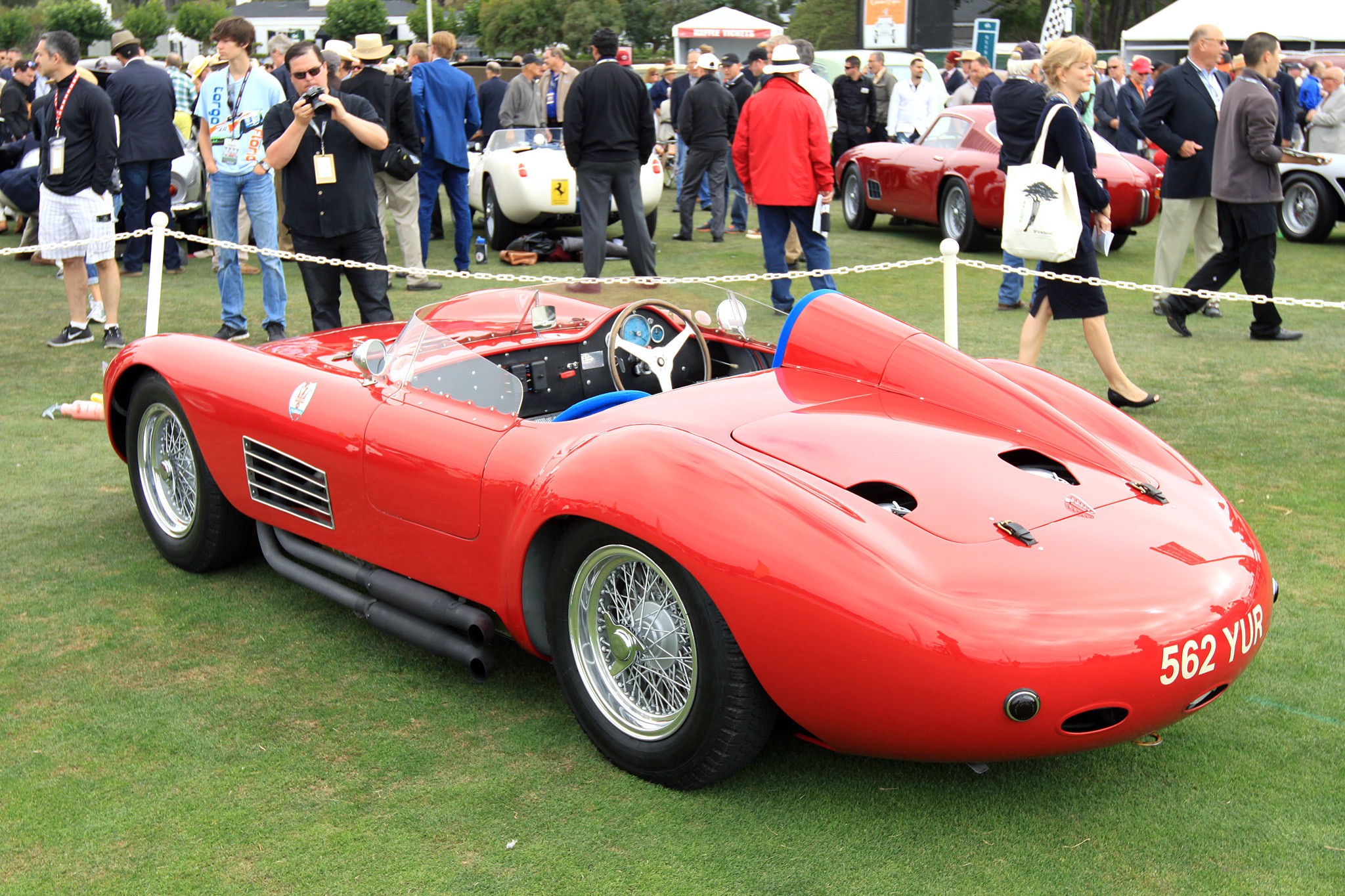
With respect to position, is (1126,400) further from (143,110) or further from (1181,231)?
(143,110)

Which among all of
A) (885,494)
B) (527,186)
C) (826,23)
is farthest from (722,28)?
(885,494)

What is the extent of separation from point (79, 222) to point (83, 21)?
2935 inches

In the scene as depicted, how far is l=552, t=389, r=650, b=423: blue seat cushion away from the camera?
3.49 meters

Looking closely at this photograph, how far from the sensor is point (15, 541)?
191 inches

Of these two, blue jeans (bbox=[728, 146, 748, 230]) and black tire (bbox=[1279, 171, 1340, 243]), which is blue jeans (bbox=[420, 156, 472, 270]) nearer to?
blue jeans (bbox=[728, 146, 748, 230])

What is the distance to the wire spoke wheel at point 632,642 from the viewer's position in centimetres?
297

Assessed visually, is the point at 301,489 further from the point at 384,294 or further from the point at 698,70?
the point at 698,70

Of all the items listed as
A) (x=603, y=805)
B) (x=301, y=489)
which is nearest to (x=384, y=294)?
(x=301, y=489)

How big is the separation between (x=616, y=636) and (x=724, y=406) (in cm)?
71

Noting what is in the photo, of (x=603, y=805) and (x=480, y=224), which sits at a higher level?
(x=480, y=224)

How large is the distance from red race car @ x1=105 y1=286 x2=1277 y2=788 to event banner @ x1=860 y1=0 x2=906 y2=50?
2334 cm

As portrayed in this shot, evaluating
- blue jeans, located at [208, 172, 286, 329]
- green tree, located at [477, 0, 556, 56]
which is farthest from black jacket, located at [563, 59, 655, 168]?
green tree, located at [477, 0, 556, 56]

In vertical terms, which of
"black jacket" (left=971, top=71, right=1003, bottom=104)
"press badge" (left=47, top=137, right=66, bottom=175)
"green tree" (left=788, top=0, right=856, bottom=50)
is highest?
"green tree" (left=788, top=0, right=856, bottom=50)

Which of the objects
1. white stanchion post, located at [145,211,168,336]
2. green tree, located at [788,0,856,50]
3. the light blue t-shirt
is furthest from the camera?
green tree, located at [788,0,856,50]
